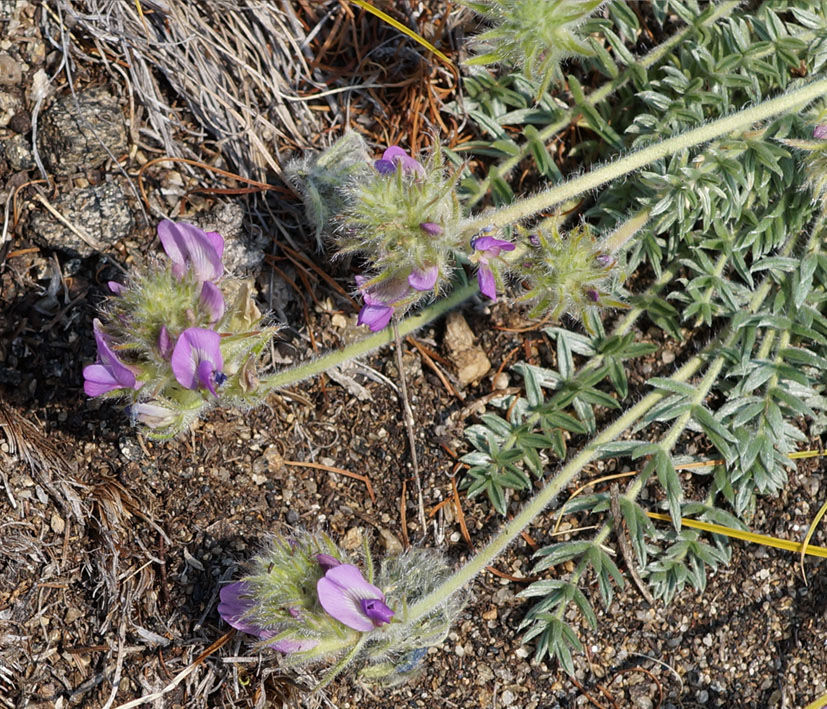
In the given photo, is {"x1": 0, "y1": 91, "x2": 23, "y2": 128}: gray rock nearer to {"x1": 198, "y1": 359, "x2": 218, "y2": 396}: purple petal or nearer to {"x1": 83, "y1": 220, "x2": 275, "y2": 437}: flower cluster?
{"x1": 83, "y1": 220, "x2": 275, "y2": 437}: flower cluster

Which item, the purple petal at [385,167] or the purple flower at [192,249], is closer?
the purple flower at [192,249]

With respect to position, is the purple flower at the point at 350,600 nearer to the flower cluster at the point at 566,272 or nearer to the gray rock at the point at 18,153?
the flower cluster at the point at 566,272

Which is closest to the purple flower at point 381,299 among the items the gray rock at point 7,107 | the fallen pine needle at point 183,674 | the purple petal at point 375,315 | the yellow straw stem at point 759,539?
the purple petal at point 375,315

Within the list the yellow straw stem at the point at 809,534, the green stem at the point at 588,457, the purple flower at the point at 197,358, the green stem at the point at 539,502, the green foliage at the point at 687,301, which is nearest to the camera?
the purple flower at the point at 197,358

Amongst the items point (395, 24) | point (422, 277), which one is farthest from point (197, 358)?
point (395, 24)

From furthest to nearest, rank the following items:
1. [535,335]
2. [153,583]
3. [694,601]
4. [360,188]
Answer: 1. [535,335]
2. [694,601]
3. [153,583]
4. [360,188]

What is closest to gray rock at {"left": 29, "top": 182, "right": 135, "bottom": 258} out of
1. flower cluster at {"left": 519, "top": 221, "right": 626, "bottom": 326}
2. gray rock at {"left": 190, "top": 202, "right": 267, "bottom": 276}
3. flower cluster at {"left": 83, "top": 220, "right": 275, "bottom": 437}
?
gray rock at {"left": 190, "top": 202, "right": 267, "bottom": 276}

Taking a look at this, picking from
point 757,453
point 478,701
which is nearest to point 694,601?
point 757,453

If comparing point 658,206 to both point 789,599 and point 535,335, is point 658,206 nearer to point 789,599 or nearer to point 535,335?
point 535,335
